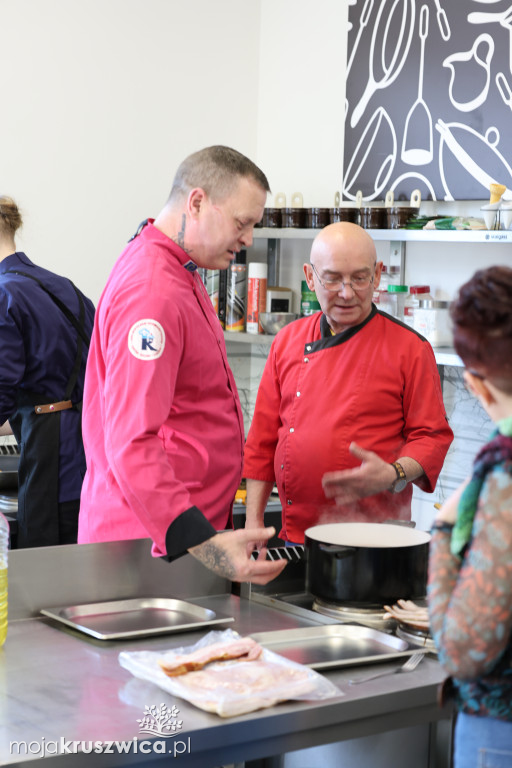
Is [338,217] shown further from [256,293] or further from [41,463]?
[41,463]

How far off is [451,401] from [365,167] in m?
0.99

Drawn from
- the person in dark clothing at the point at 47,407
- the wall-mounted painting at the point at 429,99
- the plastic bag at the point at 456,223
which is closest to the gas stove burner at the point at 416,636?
the person in dark clothing at the point at 47,407

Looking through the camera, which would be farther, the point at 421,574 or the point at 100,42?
the point at 100,42

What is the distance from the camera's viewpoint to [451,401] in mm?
3680

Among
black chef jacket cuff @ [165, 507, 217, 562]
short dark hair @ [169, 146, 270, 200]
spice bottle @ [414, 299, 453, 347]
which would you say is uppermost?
short dark hair @ [169, 146, 270, 200]

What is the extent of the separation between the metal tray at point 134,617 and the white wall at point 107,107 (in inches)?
95.9

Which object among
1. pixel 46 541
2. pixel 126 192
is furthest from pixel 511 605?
pixel 126 192

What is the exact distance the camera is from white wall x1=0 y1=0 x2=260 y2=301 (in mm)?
3971

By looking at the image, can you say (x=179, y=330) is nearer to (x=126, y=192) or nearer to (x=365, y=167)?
(x=365, y=167)

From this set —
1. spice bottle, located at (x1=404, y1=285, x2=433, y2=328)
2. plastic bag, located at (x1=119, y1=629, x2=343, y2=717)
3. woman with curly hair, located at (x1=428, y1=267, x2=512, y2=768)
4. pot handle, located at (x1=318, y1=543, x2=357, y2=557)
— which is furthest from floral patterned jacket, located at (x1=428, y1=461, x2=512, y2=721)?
spice bottle, located at (x1=404, y1=285, x2=433, y2=328)

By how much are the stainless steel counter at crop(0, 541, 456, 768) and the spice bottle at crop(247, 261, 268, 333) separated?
2330 mm

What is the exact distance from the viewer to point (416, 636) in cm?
170

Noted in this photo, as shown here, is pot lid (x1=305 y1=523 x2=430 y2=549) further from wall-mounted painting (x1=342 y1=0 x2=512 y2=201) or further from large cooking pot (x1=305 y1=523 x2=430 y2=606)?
wall-mounted painting (x1=342 y1=0 x2=512 y2=201)

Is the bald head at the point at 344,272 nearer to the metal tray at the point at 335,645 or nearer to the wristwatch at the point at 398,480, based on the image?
the wristwatch at the point at 398,480
